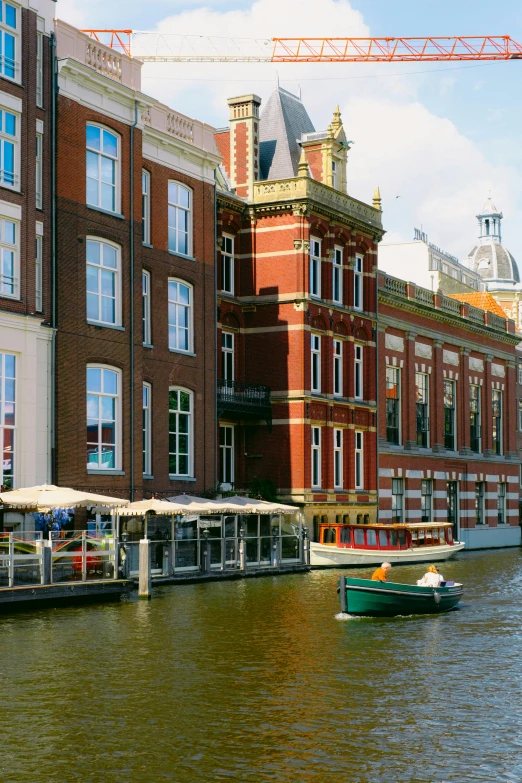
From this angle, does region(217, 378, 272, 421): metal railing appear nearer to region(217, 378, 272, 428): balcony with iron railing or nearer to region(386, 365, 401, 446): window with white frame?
region(217, 378, 272, 428): balcony with iron railing

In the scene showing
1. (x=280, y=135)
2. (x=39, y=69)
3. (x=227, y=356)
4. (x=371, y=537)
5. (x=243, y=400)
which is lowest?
(x=371, y=537)

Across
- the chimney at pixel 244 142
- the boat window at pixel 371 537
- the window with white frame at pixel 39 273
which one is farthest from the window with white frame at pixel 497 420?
the window with white frame at pixel 39 273

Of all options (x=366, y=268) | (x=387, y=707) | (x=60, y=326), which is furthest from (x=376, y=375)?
(x=387, y=707)

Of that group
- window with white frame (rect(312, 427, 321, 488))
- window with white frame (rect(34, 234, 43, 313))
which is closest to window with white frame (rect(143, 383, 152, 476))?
window with white frame (rect(34, 234, 43, 313))

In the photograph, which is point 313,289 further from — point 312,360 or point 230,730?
point 230,730

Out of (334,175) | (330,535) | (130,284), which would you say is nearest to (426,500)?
(334,175)

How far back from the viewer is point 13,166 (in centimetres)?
4128

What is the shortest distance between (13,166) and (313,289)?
2284cm

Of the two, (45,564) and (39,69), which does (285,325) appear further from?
(45,564)


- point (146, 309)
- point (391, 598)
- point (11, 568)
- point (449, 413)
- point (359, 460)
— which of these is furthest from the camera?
point (449, 413)

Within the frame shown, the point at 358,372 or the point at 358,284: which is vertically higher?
the point at 358,284

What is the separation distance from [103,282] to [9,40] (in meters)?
9.79

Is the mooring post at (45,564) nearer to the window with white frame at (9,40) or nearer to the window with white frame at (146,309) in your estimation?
the window with white frame at (146,309)

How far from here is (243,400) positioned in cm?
5775
